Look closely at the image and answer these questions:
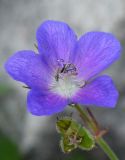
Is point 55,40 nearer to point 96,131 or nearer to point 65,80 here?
point 65,80

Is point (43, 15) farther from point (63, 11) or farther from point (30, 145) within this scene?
point (30, 145)

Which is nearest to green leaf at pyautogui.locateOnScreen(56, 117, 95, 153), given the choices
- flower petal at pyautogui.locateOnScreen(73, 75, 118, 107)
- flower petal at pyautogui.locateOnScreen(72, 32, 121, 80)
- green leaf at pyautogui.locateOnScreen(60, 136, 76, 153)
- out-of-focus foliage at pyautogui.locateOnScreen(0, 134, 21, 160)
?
green leaf at pyautogui.locateOnScreen(60, 136, 76, 153)

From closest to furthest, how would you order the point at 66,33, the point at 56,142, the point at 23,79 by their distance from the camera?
the point at 23,79, the point at 66,33, the point at 56,142

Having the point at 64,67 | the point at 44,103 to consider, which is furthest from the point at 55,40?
the point at 44,103

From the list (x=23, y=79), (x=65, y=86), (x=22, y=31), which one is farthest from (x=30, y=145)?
(x=23, y=79)

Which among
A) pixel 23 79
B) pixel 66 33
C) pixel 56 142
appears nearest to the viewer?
pixel 23 79

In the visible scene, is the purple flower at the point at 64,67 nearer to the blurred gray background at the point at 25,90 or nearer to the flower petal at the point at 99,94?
the flower petal at the point at 99,94
